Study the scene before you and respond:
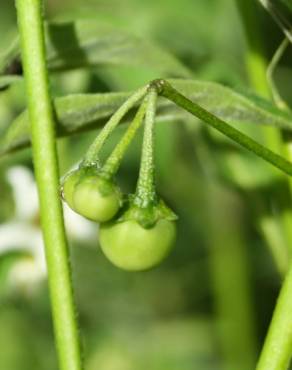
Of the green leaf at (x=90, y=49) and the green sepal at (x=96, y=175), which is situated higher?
the green leaf at (x=90, y=49)

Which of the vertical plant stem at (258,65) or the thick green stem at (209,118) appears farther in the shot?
the vertical plant stem at (258,65)

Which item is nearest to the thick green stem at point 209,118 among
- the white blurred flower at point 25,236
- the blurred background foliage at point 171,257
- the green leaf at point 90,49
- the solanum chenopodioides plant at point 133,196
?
the solanum chenopodioides plant at point 133,196

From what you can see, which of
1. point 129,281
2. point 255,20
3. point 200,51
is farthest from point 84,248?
point 255,20

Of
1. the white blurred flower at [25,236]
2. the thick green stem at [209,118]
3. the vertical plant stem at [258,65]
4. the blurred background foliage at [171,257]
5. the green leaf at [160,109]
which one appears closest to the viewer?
the thick green stem at [209,118]

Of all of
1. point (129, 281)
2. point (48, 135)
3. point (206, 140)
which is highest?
point (48, 135)

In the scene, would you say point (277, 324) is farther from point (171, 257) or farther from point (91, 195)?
point (171, 257)

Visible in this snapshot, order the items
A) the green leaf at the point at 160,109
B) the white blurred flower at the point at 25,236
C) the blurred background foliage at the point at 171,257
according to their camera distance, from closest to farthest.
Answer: the green leaf at the point at 160,109 < the blurred background foliage at the point at 171,257 < the white blurred flower at the point at 25,236

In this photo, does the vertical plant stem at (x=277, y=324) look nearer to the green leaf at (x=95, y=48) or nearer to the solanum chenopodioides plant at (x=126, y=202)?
the solanum chenopodioides plant at (x=126, y=202)

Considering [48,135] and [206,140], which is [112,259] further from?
[206,140]
